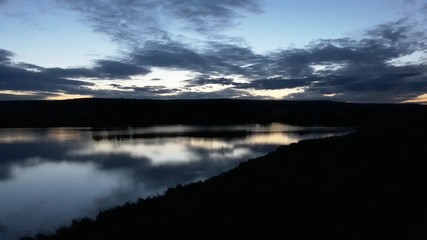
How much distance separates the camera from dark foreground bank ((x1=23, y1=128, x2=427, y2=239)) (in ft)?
30.4

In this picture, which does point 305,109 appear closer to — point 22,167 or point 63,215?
point 22,167

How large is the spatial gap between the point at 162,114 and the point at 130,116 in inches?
479

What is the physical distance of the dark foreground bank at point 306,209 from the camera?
9273 millimetres

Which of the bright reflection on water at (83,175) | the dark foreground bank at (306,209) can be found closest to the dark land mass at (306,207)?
the dark foreground bank at (306,209)

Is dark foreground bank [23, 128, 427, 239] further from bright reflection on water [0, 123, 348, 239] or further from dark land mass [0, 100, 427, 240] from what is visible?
bright reflection on water [0, 123, 348, 239]

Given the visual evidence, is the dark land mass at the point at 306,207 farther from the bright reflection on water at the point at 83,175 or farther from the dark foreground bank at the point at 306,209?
the bright reflection on water at the point at 83,175

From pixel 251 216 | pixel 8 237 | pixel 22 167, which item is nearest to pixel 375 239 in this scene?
pixel 251 216

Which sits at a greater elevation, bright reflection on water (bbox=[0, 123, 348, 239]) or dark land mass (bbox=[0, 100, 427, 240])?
dark land mass (bbox=[0, 100, 427, 240])

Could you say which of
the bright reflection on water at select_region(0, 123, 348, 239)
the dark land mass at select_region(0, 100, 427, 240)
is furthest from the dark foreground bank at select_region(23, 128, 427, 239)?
the bright reflection on water at select_region(0, 123, 348, 239)

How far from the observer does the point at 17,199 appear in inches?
773

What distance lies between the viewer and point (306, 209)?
1073cm

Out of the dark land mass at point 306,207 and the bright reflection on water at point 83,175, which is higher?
the dark land mass at point 306,207

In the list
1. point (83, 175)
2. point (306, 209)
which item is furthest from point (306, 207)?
point (83, 175)

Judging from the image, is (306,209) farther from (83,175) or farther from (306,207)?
(83,175)
